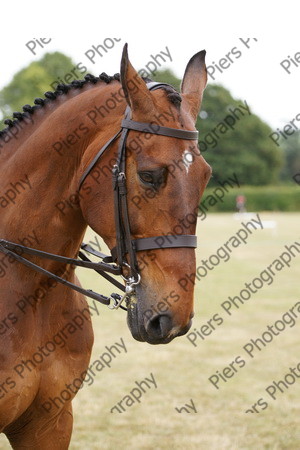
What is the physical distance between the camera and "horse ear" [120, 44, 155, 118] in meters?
2.92

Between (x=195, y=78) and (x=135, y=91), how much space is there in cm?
76

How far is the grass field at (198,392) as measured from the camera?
20.4 feet

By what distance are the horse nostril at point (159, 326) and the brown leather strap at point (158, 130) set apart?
915mm

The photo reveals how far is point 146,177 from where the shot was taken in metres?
2.98

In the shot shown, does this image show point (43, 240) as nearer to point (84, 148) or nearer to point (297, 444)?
point (84, 148)

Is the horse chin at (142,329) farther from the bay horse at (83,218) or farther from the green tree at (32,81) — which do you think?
the green tree at (32,81)

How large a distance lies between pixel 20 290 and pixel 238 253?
20.7 meters

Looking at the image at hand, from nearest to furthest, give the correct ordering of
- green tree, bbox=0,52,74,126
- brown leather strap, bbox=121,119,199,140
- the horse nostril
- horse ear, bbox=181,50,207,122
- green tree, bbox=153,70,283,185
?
the horse nostril < brown leather strap, bbox=121,119,199,140 < horse ear, bbox=181,50,207,122 < green tree, bbox=0,52,74,126 < green tree, bbox=153,70,283,185

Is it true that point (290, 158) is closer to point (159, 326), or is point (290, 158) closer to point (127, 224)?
point (127, 224)

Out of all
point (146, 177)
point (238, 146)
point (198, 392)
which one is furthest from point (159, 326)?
point (238, 146)

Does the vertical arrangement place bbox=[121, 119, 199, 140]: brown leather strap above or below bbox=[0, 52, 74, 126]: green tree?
above

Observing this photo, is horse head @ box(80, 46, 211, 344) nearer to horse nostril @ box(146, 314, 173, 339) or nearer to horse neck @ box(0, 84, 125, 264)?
horse nostril @ box(146, 314, 173, 339)

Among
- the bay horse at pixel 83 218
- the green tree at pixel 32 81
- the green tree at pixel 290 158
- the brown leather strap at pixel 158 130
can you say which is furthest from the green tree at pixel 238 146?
the brown leather strap at pixel 158 130

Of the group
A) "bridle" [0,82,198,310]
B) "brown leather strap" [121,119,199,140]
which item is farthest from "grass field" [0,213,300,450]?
"brown leather strap" [121,119,199,140]
